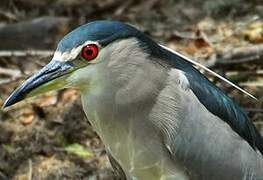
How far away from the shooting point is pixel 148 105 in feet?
11.0

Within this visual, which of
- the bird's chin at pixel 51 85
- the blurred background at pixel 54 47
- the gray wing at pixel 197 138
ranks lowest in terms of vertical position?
the blurred background at pixel 54 47

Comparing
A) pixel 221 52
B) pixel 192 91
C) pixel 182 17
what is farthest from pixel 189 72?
pixel 182 17

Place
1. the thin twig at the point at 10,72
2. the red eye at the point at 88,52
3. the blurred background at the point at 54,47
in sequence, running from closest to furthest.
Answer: the red eye at the point at 88,52 → the blurred background at the point at 54,47 → the thin twig at the point at 10,72

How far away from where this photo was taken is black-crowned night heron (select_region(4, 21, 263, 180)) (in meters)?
3.19

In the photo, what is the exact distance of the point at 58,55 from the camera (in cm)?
320

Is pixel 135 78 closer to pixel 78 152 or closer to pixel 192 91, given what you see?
pixel 192 91

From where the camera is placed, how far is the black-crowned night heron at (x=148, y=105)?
3.19 meters

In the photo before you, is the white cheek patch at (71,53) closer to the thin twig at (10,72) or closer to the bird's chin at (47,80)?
the bird's chin at (47,80)

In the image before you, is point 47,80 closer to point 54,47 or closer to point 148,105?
point 148,105

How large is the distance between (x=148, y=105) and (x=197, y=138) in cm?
30

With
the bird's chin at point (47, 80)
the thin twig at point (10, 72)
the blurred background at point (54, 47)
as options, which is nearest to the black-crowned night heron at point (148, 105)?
the bird's chin at point (47, 80)

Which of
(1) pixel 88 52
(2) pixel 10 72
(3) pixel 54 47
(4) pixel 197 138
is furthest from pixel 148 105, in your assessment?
(3) pixel 54 47

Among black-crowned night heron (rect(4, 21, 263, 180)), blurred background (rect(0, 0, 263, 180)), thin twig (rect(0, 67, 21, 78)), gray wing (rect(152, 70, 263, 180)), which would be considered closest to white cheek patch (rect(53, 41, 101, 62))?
black-crowned night heron (rect(4, 21, 263, 180))

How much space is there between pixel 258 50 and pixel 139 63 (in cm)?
193
